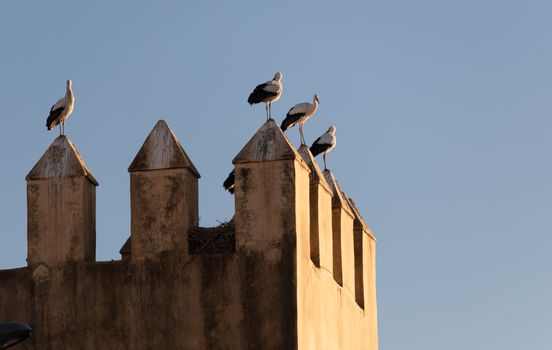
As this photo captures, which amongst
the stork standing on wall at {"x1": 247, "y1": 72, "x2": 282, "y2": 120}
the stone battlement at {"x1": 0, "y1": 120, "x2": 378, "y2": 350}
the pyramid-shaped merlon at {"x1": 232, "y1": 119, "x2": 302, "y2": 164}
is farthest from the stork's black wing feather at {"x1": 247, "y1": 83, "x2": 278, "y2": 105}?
the pyramid-shaped merlon at {"x1": 232, "y1": 119, "x2": 302, "y2": 164}

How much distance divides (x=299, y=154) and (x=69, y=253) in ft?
8.36

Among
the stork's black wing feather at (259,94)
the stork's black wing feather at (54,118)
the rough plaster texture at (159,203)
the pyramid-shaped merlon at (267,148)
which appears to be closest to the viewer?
the pyramid-shaped merlon at (267,148)

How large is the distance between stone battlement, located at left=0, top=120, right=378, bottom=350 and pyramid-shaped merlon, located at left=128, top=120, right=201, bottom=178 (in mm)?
10

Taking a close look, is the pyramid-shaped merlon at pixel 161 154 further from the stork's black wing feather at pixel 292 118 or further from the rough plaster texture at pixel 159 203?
the stork's black wing feather at pixel 292 118

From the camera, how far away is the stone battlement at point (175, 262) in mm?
17922

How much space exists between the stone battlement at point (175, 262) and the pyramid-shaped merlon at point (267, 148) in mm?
10

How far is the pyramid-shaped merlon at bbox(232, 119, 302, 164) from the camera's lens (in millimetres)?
18219

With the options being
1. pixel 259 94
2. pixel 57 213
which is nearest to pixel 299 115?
pixel 259 94

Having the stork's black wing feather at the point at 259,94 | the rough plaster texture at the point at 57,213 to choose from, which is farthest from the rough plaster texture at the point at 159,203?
the stork's black wing feather at the point at 259,94

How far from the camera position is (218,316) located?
707 inches

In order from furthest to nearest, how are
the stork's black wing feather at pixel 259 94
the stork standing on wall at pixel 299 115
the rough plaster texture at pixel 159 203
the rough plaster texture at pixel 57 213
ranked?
the stork standing on wall at pixel 299 115, the stork's black wing feather at pixel 259 94, the rough plaster texture at pixel 57 213, the rough plaster texture at pixel 159 203

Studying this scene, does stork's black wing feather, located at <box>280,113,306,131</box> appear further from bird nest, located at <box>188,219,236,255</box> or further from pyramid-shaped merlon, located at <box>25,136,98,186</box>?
bird nest, located at <box>188,219,236,255</box>

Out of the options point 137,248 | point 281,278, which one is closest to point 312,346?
point 281,278

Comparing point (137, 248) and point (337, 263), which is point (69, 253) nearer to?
point (137, 248)
